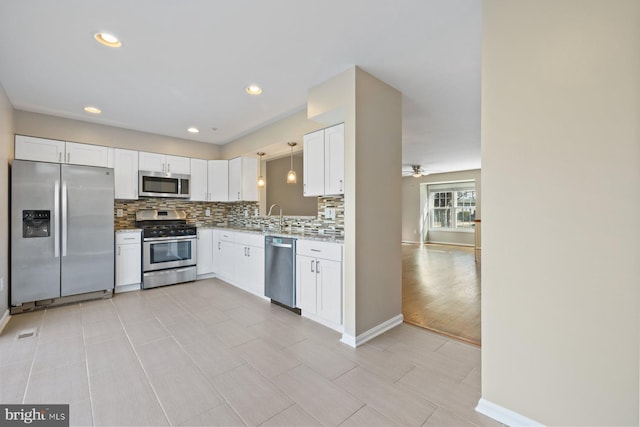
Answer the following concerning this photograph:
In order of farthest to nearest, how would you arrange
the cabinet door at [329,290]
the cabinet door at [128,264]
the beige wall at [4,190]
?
the cabinet door at [128,264] → the beige wall at [4,190] → the cabinet door at [329,290]

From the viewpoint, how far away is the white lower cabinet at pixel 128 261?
4078 mm

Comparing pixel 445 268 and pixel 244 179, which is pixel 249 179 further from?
pixel 445 268

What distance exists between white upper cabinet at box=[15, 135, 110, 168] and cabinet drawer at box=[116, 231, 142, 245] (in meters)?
1.07

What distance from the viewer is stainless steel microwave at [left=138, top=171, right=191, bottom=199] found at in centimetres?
446

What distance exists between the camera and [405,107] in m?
3.61

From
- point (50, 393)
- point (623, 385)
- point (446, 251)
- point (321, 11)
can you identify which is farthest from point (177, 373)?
point (446, 251)

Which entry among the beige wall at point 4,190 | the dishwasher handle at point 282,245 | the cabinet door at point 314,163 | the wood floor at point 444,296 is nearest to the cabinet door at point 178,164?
the beige wall at point 4,190

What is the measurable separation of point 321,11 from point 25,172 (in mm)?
3941

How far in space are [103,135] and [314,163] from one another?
138 inches

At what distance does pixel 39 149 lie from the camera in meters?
3.65

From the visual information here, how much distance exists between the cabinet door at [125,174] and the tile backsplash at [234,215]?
A: 0.35 m

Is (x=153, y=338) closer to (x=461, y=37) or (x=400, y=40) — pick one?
(x=400, y=40)
